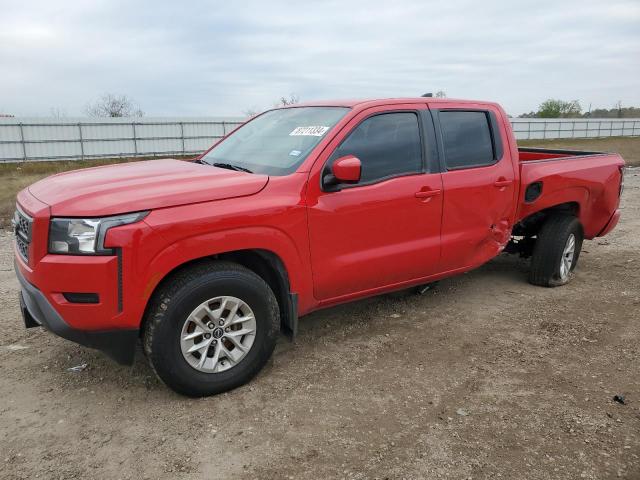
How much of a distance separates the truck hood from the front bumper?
533 mm

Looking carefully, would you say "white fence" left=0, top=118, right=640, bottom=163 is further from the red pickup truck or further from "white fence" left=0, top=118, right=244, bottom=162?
the red pickup truck

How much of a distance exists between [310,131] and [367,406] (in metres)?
1.94

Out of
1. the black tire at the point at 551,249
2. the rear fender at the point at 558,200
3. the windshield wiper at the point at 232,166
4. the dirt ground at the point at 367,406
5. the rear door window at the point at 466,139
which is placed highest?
the rear door window at the point at 466,139

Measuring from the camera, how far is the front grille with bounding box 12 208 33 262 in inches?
121

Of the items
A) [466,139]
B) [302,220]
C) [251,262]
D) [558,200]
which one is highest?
[466,139]

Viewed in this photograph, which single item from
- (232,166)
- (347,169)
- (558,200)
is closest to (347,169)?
(347,169)

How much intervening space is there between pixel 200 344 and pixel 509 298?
330cm

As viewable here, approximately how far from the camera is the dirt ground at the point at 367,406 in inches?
108

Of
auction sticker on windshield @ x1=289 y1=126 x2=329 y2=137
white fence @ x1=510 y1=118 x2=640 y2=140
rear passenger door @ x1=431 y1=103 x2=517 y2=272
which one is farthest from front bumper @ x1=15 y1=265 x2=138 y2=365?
white fence @ x1=510 y1=118 x2=640 y2=140

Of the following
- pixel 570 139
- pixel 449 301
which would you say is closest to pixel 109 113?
pixel 570 139

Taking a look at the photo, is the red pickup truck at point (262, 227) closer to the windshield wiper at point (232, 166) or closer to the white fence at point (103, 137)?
the windshield wiper at point (232, 166)

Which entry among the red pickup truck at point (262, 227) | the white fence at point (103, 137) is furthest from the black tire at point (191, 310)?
the white fence at point (103, 137)

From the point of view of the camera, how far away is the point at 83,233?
9.51 feet

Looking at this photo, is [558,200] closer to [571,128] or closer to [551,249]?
[551,249]
